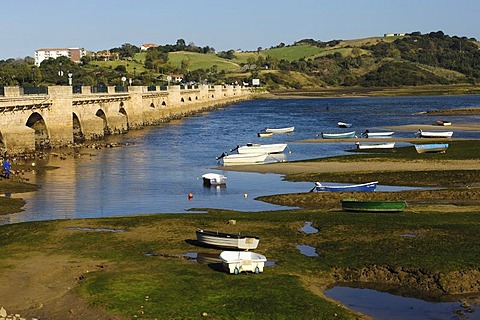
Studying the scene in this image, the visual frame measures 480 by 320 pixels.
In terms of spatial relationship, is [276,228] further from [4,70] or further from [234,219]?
[4,70]

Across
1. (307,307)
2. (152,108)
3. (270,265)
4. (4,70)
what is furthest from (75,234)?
(4,70)

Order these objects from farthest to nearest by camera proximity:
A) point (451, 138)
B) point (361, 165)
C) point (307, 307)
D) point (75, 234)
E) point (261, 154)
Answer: point (451, 138), point (261, 154), point (361, 165), point (75, 234), point (307, 307)

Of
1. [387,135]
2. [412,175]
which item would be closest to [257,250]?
[412,175]

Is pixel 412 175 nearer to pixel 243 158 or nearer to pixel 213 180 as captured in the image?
pixel 213 180

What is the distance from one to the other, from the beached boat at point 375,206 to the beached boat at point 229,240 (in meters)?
11.1

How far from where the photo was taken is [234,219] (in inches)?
1630

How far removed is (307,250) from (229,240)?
3.86 metres

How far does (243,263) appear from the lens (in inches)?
1168

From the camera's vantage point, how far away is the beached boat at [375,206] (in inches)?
1642

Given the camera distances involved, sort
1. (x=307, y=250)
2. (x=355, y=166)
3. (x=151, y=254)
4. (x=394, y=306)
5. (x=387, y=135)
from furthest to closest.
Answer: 1. (x=387, y=135)
2. (x=355, y=166)
3. (x=307, y=250)
4. (x=151, y=254)
5. (x=394, y=306)

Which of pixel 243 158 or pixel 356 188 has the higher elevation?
pixel 356 188

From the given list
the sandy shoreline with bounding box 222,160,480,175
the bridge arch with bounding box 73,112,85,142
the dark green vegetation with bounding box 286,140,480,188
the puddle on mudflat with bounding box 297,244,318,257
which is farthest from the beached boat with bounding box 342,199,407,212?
the bridge arch with bounding box 73,112,85,142

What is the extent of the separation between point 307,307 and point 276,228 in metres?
12.8

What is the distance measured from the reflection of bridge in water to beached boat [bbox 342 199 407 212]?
44.0m
